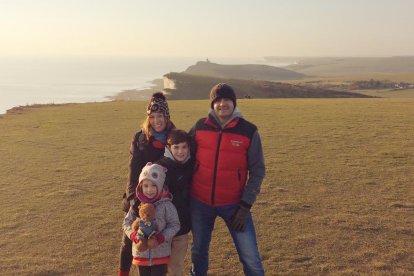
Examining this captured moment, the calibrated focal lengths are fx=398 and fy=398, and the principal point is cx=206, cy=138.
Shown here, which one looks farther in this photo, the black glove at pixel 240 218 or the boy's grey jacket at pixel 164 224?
the black glove at pixel 240 218

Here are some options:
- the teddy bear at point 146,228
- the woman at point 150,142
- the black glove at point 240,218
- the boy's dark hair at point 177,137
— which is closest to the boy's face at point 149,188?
the teddy bear at point 146,228

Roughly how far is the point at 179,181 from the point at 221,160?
1.98 ft

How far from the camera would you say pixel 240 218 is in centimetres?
514

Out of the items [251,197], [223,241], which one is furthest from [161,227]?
[223,241]

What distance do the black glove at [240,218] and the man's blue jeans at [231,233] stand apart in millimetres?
90

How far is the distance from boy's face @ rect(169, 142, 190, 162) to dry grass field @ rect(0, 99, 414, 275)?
2435mm

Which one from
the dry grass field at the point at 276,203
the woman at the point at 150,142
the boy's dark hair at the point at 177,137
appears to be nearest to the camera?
the boy's dark hair at the point at 177,137

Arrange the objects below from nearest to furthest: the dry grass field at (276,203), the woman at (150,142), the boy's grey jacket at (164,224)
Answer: the boy's grey jacket at (164,224) < the woman at (150,142) < the dry grass field at (276,203)

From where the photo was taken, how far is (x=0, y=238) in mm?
7812

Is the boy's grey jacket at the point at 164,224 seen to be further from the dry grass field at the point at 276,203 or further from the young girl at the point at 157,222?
the dry grass field at the point at 276,203

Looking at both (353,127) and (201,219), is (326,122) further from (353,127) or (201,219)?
(201,219)

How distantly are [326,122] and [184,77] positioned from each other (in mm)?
56019

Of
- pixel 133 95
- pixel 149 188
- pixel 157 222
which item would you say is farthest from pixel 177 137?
pixel 133 95

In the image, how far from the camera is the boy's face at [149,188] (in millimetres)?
4721
